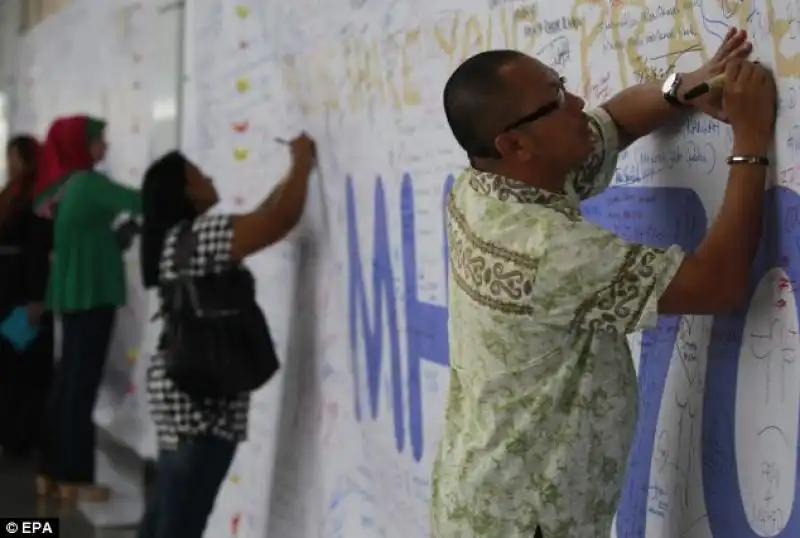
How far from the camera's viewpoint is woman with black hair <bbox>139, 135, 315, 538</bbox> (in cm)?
280

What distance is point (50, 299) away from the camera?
455cm

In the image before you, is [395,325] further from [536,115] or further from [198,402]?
[536,115]

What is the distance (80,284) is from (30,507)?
2.84 ft

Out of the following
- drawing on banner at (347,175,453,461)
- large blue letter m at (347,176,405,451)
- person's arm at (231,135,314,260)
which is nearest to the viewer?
drawing on banner at (347,175,453,461)

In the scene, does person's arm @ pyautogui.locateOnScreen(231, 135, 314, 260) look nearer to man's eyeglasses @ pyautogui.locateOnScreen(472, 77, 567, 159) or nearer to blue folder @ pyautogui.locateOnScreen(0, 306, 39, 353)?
man's eyeglasses @ pyautogui.locateOnScreen(472, 77, 567, 159)

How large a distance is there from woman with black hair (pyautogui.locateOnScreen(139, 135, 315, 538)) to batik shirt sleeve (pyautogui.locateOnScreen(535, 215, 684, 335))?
1.47 meters

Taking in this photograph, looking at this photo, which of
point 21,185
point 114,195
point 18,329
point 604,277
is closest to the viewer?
point 604,277

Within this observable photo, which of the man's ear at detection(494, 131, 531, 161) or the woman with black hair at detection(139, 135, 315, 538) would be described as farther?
the woman with black hair at detection(139, 135, 315, 538)

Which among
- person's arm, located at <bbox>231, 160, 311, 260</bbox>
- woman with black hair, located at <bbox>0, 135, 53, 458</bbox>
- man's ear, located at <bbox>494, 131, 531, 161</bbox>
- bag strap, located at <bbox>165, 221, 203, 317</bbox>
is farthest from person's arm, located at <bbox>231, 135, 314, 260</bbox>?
woman with black hair, located at <bbox>0, 135, 53, 458</bbox>

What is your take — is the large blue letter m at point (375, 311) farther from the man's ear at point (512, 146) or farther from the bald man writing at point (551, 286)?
the man's ear at point (512, 146)

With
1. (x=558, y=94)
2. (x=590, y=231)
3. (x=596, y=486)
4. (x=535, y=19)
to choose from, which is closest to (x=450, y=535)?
(x=596, y=486)

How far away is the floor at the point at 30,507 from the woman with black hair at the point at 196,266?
116 cm
